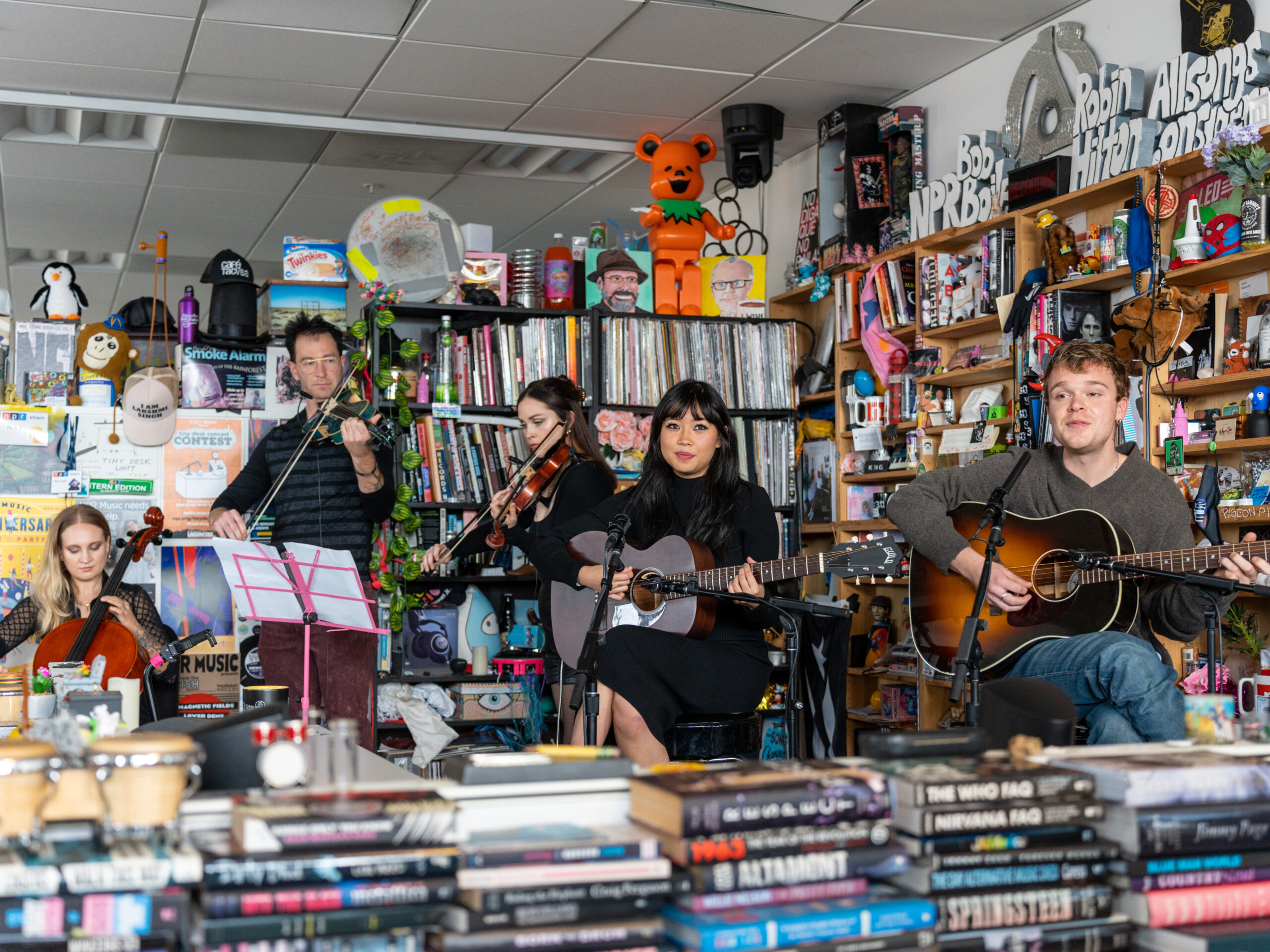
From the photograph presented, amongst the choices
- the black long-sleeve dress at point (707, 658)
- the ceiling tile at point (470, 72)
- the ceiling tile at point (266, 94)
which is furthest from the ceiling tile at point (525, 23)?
the black long-sleeve dress at point (707, 658)

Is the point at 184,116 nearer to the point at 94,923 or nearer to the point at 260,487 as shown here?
the point at 260,487

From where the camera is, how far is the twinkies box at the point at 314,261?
457 centimetres

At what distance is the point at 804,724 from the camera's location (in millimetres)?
3537

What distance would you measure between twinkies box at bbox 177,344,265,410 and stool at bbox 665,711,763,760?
7.59 ft

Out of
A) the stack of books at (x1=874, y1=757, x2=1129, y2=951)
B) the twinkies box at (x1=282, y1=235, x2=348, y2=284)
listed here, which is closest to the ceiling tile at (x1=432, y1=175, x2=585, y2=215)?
the twinkies box at (x1=282, y1=235, x2=348, y2=284)

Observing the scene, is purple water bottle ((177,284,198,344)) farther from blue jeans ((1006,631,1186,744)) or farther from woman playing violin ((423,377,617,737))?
blue jeans ((1006,631,1186,744))

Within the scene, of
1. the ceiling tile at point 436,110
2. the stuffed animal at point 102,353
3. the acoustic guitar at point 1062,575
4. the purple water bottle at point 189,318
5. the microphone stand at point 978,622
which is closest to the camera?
the microphone stand at point 978,622

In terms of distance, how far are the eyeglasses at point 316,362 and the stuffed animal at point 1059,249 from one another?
236 cm

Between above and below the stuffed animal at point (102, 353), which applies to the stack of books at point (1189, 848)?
below

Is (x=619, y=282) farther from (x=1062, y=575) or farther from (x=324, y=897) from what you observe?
(x=324, y=897)

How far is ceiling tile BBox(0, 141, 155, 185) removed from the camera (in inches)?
215

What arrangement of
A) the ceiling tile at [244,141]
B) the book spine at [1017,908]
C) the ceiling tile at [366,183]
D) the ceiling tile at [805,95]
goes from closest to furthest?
1. the book spine at [1017,908]
2. the ceiling tile at [805,95]
3. the ceiling tile at [244,141]
4. the ceiling tile at [366,183]

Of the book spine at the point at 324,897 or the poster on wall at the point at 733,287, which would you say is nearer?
the book spine at the point at 324,897

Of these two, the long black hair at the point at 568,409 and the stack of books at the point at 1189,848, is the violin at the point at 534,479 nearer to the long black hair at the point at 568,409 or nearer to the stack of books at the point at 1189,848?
the long black hair at the point at 568,409
